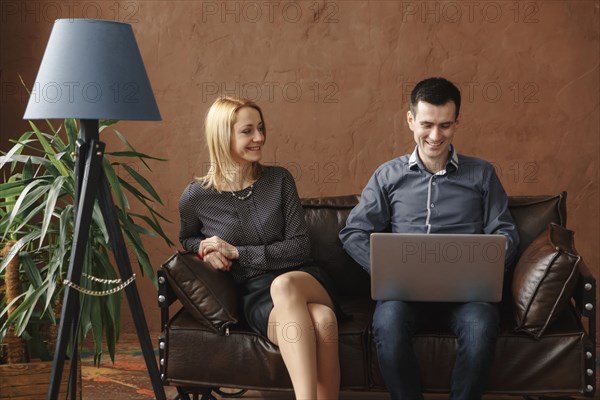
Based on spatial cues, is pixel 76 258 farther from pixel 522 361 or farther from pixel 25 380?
pixel 522 361

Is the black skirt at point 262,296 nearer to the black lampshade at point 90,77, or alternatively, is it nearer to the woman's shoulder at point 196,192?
the woman's shoulder at point 196,192

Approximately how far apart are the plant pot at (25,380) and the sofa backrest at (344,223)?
1073 millimetres

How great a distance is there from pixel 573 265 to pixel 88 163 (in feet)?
5.40

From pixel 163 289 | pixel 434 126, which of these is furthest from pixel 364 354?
pixel 434 126

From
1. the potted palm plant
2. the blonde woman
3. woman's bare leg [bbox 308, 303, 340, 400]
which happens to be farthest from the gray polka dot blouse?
woman's bare leg [bbox 308, 303, 340, 400]

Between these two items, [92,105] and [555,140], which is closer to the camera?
[92,105]

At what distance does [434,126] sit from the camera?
9.80 ft

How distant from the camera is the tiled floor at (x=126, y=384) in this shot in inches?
134

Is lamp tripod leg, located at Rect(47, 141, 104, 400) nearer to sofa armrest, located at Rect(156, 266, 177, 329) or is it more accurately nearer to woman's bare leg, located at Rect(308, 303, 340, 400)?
sofa armrest, located at Rect(156, 266, 177, 329)

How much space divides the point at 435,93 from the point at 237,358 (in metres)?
1.23

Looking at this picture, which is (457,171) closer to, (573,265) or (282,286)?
(573,265)

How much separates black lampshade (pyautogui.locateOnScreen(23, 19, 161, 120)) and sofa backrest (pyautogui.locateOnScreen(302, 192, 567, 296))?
110 cm

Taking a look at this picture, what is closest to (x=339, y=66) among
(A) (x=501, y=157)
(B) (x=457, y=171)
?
(A) (x=501, y=157)

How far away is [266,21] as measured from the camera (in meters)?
4.09
